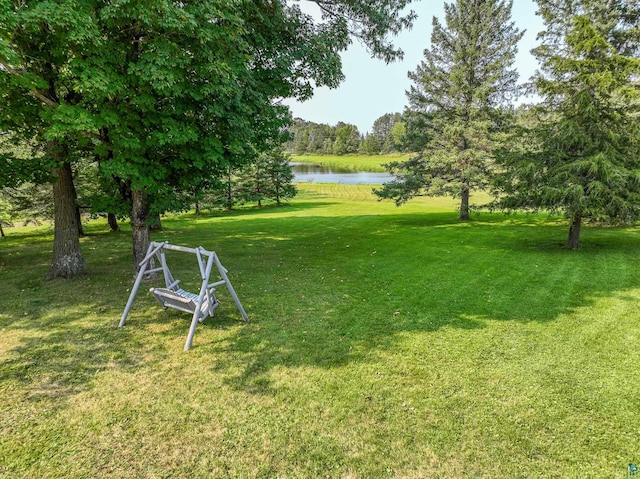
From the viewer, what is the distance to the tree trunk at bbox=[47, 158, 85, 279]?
7930mm

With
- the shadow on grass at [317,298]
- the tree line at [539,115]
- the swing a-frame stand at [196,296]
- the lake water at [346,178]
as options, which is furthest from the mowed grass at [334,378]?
the lake water at [346,178]

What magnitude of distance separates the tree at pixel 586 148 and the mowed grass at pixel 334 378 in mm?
2120

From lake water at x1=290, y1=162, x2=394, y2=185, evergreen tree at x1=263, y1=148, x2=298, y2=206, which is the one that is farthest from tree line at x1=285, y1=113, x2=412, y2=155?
evergreen tree at x1=263, y1=148, x2=298, y2=206

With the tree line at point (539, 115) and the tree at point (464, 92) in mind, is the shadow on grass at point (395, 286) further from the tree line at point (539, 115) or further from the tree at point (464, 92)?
the tree at point (464, 92)

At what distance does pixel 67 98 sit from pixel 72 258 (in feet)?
12.2

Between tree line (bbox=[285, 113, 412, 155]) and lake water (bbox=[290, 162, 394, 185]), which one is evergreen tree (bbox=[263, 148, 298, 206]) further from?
tree line (bbox=[285, 113, 412, 155])

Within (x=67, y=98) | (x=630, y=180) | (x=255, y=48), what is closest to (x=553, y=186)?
(x=630, y=180)

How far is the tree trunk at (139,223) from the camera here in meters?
7.76

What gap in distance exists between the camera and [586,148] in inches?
394

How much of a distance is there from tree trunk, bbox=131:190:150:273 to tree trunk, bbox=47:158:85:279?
4.94 feet

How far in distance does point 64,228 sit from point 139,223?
185cm

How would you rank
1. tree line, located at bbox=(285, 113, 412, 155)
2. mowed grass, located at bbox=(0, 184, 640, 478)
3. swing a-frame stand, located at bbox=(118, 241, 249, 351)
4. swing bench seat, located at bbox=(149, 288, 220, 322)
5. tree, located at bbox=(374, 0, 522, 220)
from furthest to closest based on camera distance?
tree line, located at bbox=(285, 113, 412, 155) → tree, located at bbox=(374, 0, 522, 220) → swing bench seat, located at bbox=(149, 288, 220, 322) → swing a-frame stand, located at bbox=(118, 241, 249, 351) → mowed grass, located at bbox=(0, 184, 640, 478)

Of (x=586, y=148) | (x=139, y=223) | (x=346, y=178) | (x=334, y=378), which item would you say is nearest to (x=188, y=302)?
(x=334, y=378)

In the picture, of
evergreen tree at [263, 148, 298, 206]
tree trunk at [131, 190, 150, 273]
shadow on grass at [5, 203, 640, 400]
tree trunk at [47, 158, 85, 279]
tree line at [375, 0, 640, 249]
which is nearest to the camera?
shadow on grass at [5, 203, 640, 400]
